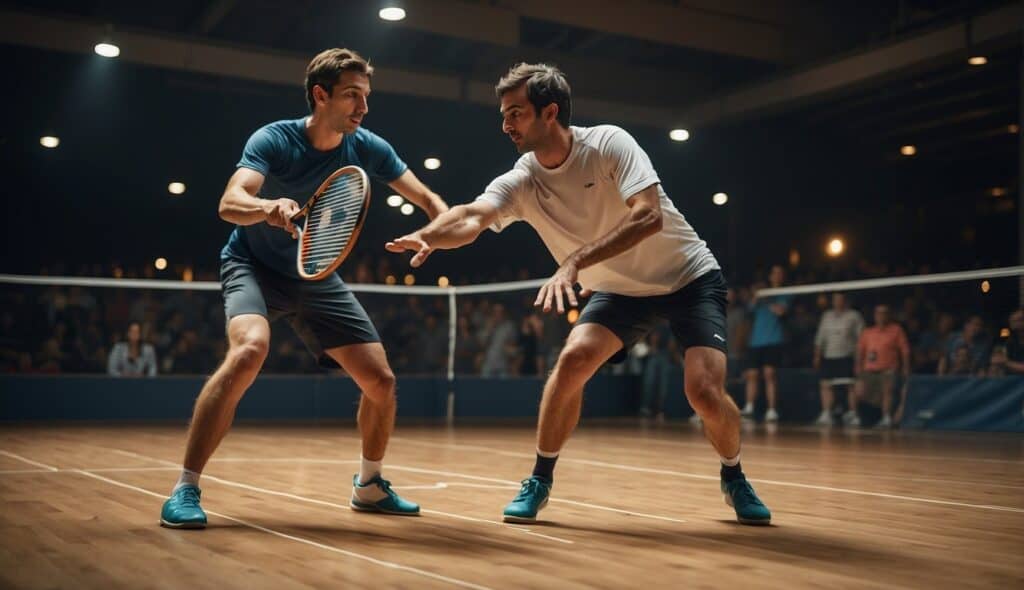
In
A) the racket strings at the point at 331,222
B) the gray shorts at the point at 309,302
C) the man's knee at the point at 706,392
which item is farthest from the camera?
the gray shorts at the point at 309,302

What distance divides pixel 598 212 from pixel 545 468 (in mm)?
1008

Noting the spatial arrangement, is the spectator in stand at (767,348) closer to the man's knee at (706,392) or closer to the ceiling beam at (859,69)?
the ceiling beam at (859,69)

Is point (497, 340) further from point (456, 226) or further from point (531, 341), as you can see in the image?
point (456, 226)

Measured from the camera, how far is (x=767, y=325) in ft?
44.5

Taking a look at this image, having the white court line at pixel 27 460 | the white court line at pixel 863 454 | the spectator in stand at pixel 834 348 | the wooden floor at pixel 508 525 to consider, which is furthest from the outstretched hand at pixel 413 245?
the spectator in stand at pixel 834 348

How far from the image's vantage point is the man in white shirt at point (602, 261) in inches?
163

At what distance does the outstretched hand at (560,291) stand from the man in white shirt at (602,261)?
31 centimetres

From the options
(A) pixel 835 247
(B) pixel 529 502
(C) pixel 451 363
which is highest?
(A) pixel 835 247

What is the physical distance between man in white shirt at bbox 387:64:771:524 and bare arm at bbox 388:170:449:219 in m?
0.20

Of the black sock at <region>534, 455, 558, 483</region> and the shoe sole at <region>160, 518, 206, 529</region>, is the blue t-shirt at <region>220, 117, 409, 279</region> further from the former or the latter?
the black sock at <region>534, 455, 558, 483</region>

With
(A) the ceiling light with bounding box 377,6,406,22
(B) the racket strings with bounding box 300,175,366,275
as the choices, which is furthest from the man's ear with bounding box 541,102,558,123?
(A) the ceiling light with bounding box 377,6,406,22

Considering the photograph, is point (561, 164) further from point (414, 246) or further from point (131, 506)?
point (131, 506)

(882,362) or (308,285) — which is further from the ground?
(882,362)

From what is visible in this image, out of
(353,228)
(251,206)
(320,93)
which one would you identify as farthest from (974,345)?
(251,206)
